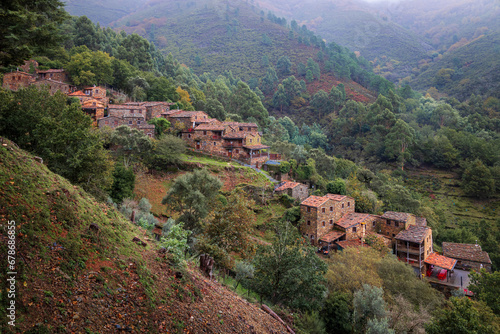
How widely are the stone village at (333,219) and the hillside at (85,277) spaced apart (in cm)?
2292

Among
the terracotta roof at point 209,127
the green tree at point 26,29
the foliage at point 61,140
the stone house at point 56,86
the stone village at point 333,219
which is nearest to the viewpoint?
the green tree at point 26,29

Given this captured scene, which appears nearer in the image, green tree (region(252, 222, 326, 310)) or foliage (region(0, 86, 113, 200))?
green tree (region(252, 222, 326, 310))

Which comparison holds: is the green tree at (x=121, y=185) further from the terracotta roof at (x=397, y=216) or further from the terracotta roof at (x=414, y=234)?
the terracotta roof at (x=414, y=234)

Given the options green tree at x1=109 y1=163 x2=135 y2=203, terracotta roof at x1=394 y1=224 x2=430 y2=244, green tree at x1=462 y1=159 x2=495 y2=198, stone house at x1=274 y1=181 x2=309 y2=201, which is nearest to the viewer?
green tree at x1=109 y1=163 x2=135 y2=203

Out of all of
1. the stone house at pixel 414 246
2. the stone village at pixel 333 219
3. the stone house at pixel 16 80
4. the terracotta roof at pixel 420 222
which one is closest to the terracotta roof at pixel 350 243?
the stone village at pixel 333 219

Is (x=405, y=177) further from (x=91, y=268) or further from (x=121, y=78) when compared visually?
(x=91, y=268)

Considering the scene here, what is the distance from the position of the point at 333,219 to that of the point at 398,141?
4390 cm

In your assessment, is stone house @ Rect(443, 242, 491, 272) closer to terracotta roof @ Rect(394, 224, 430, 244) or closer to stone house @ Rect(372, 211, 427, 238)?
terracotta roof @ Rect(394, 224, 430, 244)

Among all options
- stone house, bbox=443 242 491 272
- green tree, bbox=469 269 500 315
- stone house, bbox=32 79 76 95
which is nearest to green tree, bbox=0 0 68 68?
green tree, bbox=469 269 500 315

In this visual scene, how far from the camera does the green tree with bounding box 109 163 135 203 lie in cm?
2838

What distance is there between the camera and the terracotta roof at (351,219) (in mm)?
34347

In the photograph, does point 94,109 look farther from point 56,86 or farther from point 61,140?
point 61,140

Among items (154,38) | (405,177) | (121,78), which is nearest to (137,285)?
(121,78)

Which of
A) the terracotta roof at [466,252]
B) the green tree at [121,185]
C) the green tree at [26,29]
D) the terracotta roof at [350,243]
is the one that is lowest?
the terracotta roof at [466,252]
